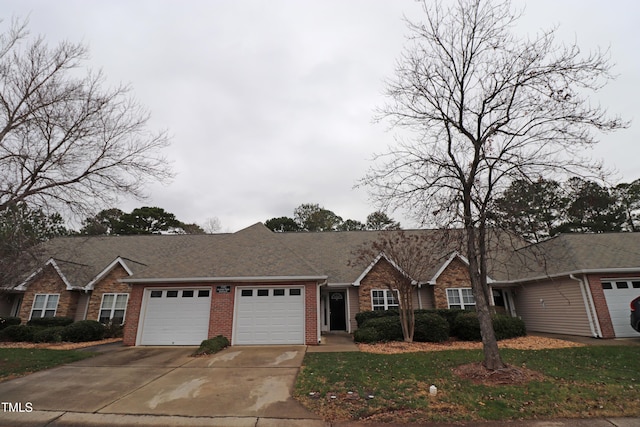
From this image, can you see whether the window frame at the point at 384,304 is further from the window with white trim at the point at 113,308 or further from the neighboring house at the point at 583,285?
the window with white trim at the point at 113,308

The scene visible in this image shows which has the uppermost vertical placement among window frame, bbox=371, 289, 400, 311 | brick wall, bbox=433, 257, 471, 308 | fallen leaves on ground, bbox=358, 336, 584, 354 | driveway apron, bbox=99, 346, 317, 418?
brick wall, bbox=433, 257, 471, 308

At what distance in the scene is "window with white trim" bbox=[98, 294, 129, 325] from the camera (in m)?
17.0

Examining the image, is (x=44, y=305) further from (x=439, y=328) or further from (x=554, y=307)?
(x=554, y=307)

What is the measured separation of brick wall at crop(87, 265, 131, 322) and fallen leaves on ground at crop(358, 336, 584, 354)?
1400 cm

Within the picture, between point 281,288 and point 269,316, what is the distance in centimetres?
128

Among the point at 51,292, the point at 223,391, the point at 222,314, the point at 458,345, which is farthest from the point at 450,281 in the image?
the point at 51,292

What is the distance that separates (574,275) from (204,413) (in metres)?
16.0

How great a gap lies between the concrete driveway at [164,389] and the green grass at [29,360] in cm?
56

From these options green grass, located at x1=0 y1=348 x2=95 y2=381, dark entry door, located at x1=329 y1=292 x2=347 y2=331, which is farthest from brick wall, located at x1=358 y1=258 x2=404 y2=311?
green grass, located at x1=0 y1=348 x2=95 y2=381

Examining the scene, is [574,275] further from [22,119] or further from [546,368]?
[22,119]

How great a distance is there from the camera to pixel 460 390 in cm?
661

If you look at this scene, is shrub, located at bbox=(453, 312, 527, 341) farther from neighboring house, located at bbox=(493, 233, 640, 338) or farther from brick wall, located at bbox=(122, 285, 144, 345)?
brick wall, located at bbox=(122, 285, 144, 345)

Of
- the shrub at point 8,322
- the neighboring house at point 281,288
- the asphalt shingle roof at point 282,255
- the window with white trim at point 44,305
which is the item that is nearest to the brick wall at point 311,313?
the neighboring house at point 281,288

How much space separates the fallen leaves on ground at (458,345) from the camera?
11.4m
